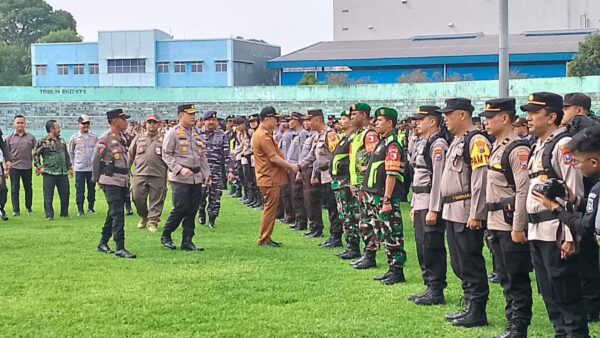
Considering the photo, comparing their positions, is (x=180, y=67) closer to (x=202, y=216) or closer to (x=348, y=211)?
(x=202, y=216)

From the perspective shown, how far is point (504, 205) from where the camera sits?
6.70 meters

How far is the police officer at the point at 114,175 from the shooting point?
36.2 ft

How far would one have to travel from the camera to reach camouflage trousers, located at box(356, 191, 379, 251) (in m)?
9.78

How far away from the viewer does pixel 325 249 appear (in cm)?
1209

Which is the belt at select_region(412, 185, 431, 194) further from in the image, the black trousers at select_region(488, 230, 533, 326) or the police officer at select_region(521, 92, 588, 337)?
the police officer at select_region(521, 92, 588, 337)

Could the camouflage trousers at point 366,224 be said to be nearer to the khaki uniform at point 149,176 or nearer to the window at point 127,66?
the khaki uniform at point 149,176

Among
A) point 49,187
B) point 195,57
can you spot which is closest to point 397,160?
point 49,187

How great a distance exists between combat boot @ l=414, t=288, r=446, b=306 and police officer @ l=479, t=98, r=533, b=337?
132cm

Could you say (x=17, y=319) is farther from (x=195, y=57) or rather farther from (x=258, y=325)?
(x=195, y=57)

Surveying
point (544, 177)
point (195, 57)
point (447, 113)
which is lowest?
point (544, 177)

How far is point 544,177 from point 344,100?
3275 cm

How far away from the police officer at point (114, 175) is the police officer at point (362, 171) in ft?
10.4

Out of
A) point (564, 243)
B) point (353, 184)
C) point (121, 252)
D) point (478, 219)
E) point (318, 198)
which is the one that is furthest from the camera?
point (318, 198)

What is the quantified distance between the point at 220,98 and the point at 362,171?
3185 centimetres
